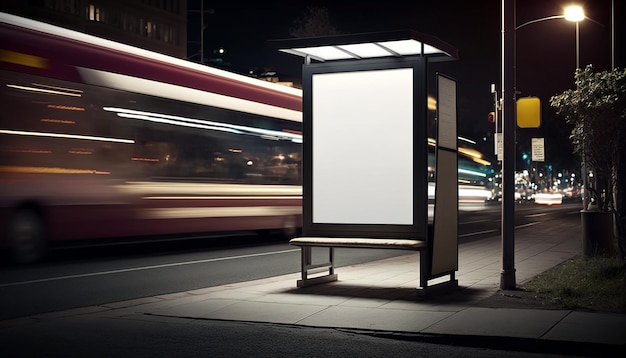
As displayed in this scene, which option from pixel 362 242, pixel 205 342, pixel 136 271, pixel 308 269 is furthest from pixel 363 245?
pixel 136 271

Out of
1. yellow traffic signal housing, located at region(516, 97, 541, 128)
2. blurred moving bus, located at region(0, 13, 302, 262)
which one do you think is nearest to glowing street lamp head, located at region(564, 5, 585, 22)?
blurred moving bus, located at region(0, 13, 302, 262)

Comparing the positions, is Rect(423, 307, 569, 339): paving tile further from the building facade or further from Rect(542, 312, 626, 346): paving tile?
the building facade

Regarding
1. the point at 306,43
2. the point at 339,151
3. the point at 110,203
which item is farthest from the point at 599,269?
the point at 110,203

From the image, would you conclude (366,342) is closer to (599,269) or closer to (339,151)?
(339,151)

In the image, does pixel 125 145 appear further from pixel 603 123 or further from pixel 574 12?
pixel 574 12

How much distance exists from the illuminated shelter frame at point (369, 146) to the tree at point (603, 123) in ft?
10.4

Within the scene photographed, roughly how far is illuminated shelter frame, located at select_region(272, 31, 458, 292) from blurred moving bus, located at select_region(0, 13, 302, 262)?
533cm

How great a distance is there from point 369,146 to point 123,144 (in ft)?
21.7

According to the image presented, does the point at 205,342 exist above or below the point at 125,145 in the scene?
below

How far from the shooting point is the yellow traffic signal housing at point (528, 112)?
12.4 m

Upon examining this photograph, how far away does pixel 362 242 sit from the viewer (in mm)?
11938

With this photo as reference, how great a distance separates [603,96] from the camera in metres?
14.4

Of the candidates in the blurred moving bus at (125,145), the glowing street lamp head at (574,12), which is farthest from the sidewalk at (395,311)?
the glowing street lamp head at (574,12)

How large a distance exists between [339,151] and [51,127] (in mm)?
5873
